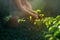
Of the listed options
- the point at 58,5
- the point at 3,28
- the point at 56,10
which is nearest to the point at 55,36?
the point at 3,28

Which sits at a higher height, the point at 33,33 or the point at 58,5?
the point at 58,5

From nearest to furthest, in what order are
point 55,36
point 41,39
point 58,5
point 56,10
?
point 55,36 → point 41,39 → point 56,10 → point 58,5

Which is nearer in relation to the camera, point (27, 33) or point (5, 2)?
point (27, 33)

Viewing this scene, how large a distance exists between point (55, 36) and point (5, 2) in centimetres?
412

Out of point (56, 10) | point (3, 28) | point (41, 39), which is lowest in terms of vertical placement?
point (41, 39)

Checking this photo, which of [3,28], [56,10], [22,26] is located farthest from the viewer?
[56,10]

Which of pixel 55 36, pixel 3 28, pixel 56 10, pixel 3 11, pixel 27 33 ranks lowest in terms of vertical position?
pixel 55 36

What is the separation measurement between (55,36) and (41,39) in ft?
6.89

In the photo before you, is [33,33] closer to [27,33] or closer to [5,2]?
[27,33]

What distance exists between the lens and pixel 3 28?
4180 millimetres

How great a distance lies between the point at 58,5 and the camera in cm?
694

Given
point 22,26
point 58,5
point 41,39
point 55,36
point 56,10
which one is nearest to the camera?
point 55,36

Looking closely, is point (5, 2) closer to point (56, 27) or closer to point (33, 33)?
point (33, 33)

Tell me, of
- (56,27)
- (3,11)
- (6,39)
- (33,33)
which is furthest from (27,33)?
(56,27)
